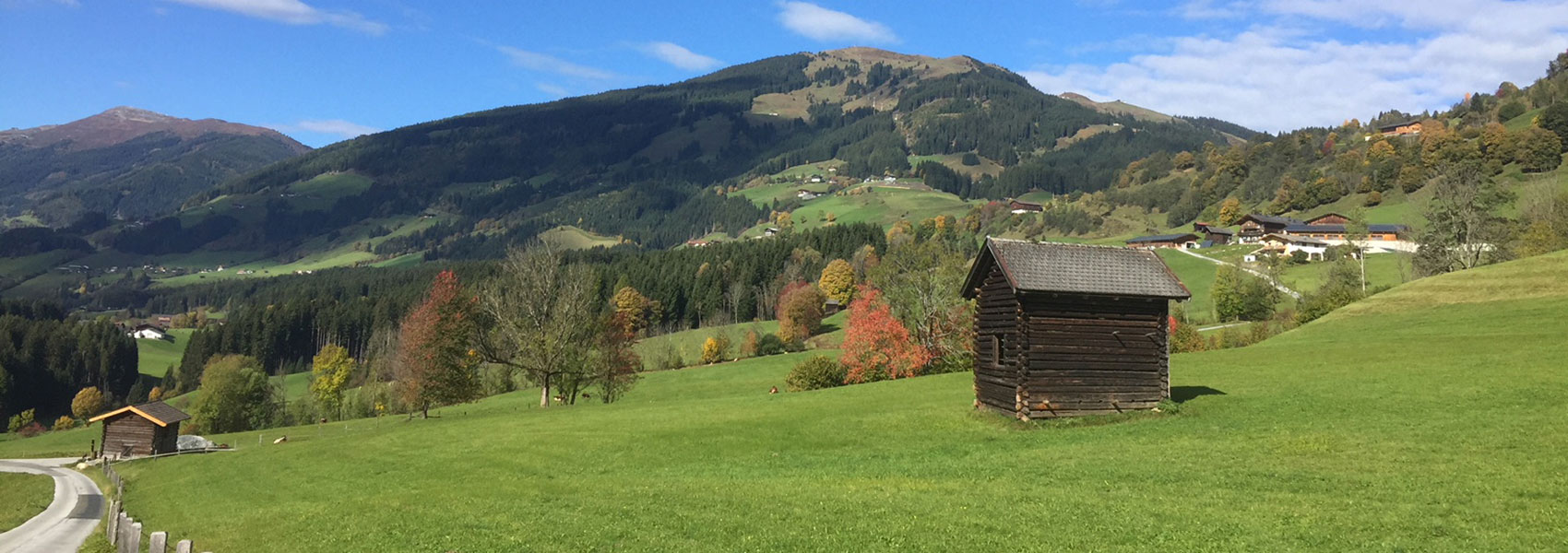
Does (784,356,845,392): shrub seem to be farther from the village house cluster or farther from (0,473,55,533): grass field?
the village house cluster

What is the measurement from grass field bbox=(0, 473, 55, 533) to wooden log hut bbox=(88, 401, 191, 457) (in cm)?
700

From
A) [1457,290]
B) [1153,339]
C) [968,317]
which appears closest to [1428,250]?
[1457,290]

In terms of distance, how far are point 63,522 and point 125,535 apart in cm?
2639

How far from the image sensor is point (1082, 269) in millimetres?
32656

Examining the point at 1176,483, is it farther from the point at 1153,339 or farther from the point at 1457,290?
the point at 1457,290

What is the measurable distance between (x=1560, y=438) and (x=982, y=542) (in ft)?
57.8

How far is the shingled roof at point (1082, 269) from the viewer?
31578mm

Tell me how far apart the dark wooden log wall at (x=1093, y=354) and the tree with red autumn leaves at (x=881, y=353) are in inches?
1192

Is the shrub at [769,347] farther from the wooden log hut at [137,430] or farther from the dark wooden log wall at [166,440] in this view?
the wooden log hut at [137,430]

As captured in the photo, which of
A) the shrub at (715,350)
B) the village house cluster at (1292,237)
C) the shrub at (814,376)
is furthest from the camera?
the village house cluster at (1292,237)

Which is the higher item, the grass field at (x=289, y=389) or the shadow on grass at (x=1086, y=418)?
the shadow on grass at (x=1086, y=418)

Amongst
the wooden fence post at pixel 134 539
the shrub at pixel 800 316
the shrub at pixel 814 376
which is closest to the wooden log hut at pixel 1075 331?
the wooden fence post at pixel 134 539

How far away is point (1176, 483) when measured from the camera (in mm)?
19484

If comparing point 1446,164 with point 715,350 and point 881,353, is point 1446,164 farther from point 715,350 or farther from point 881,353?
point 881,353
